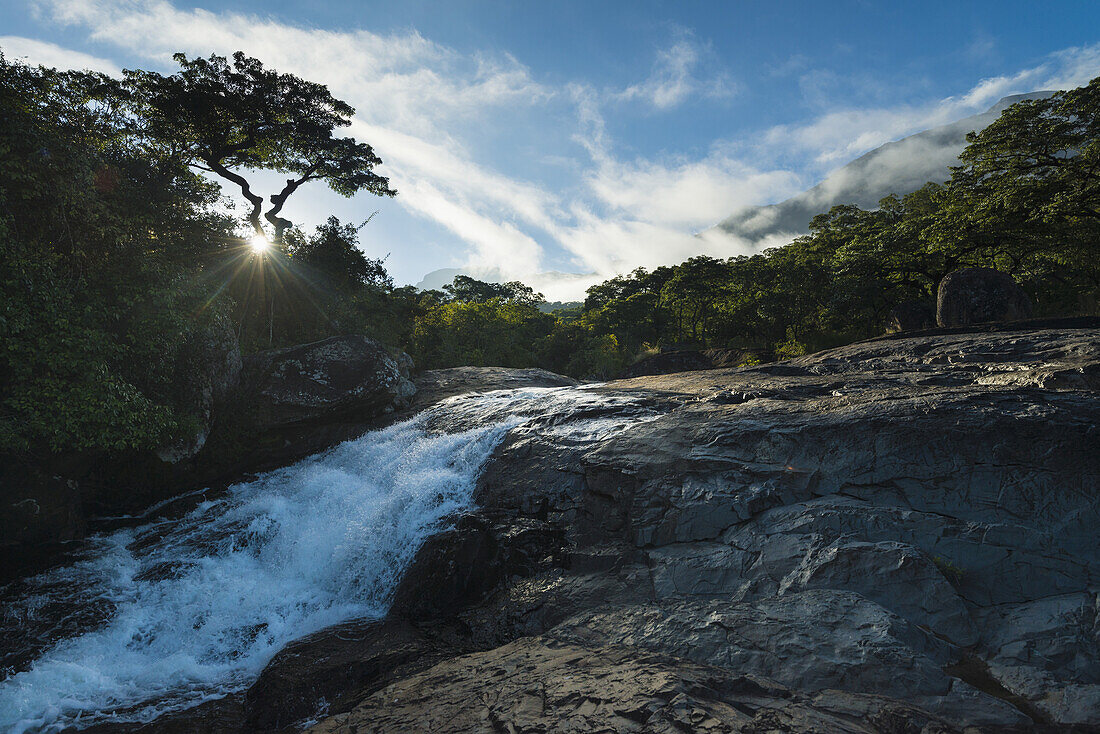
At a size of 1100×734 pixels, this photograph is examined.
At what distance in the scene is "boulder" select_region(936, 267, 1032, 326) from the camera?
15.8 m

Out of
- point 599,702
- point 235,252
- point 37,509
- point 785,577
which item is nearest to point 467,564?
point 599,702

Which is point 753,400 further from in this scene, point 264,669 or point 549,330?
point 549,330

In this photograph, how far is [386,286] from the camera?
27.5 metres

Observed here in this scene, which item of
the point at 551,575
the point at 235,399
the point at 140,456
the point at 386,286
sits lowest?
the point at 551,575

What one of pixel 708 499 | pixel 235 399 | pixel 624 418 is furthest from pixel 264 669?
pixel 235 399

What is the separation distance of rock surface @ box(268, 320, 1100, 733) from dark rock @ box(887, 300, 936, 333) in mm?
8552

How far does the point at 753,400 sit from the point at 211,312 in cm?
1568

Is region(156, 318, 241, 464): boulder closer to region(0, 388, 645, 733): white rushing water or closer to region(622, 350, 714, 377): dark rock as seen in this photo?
region(0, 388, 645, 733): white rushing water

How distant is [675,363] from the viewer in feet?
98.8

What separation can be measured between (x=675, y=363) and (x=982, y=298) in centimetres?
1594

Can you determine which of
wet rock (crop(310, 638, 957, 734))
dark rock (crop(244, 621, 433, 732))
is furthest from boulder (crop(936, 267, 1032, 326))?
dark rock (crop(244, 621, 433, 732))

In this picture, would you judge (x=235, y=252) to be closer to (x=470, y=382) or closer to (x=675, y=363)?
(x=470, y=382)

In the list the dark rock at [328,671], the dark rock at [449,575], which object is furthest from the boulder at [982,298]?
the dark rock at [328,671]

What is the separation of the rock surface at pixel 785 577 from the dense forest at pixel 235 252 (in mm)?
7974
